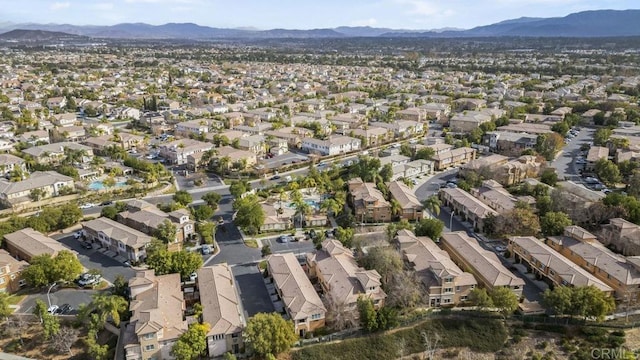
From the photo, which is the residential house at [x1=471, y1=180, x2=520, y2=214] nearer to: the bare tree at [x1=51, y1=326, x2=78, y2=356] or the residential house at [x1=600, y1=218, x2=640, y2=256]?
the residential house at [x1=600, y1=218, x2=640, y2=256]

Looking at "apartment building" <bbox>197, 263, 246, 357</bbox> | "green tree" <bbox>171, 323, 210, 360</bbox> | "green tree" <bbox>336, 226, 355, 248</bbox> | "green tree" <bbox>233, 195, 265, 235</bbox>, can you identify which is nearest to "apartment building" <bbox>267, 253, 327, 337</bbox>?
"apartment building" <bbox>197, 263, 246, 357</bbox>

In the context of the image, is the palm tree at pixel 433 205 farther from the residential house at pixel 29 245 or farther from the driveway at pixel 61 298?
the residential house at pixel 29 245

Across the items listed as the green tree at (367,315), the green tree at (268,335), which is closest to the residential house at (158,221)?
the green tree at (268,335)

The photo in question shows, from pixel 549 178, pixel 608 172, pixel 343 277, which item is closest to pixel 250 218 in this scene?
pixel 343 277

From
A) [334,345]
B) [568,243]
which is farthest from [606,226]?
[334,345]

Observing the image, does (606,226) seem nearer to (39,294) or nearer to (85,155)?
(39,294)

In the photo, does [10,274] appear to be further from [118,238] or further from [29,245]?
[118,238]
